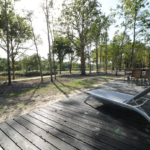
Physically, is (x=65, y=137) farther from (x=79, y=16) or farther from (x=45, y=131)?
(x=79, y=16)

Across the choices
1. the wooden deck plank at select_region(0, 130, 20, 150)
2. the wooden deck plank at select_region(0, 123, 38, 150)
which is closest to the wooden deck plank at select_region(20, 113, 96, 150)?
the wooden deck plank at select_region(0, 123, 38, 150)

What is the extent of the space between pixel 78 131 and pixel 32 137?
0.99 m

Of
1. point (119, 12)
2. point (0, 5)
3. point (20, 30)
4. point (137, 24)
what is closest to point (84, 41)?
point (119, 12)

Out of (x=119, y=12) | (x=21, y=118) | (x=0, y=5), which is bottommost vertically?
(x=21, y=118)

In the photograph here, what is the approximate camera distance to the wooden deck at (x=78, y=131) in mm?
1955

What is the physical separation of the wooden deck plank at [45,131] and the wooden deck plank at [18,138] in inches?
11.1

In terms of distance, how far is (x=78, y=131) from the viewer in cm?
238

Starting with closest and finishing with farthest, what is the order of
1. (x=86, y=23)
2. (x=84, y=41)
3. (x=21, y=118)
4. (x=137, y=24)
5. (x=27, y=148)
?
(x=27, y=148) → (x=21, y=118) → (x=137, y=24) → (x=86, y=23) → (x=84, y=41)

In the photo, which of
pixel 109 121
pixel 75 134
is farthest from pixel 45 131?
pixel 109 121

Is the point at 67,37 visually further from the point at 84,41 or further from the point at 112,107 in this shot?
the point at 112,107

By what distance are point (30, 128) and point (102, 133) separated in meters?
1.69

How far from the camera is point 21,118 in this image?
3.14 metres

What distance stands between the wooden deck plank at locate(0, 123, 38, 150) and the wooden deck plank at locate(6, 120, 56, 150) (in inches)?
2.6

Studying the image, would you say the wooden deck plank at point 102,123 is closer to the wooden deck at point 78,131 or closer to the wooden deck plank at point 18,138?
the wooden deck at point 78,131
